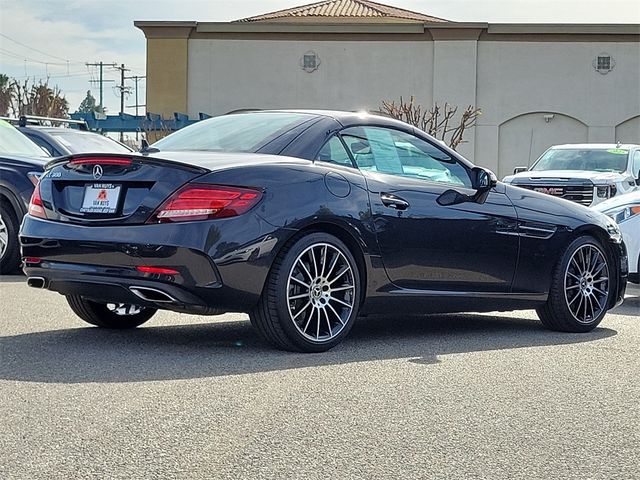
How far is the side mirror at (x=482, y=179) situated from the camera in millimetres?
7258

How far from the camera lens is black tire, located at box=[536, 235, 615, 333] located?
25.4ft

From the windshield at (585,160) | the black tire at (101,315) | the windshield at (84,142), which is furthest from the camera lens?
the windshield at (585,160)

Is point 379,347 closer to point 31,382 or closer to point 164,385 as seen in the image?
point 164,385

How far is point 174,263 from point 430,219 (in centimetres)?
182

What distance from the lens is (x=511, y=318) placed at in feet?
28.7

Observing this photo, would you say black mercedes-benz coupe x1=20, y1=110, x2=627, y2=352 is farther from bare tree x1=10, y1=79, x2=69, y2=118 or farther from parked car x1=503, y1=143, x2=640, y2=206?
bare tree x1=10, y1=79, x2=69, y2=118

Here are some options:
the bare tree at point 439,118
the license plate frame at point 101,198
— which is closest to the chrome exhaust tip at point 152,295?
the license plate frame at point 101,198

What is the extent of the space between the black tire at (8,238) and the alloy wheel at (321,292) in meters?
5.79

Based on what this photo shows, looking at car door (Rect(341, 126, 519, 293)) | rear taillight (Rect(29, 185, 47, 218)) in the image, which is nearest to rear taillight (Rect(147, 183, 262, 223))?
rear taillight (Rect(29, 185, 47, 218))

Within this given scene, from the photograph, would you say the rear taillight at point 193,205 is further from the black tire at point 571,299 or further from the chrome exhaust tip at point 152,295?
the black tire at point 571,299

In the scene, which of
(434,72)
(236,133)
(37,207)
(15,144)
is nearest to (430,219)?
(236,133)

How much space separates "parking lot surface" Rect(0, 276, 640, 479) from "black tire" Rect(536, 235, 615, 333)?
0.45m

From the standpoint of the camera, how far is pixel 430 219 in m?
6.84

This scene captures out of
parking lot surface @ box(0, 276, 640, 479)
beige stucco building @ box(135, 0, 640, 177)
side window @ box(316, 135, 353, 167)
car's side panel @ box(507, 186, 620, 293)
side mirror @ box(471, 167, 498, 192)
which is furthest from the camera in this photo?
beige stucco building @ box(135, 0, 640, 177)
